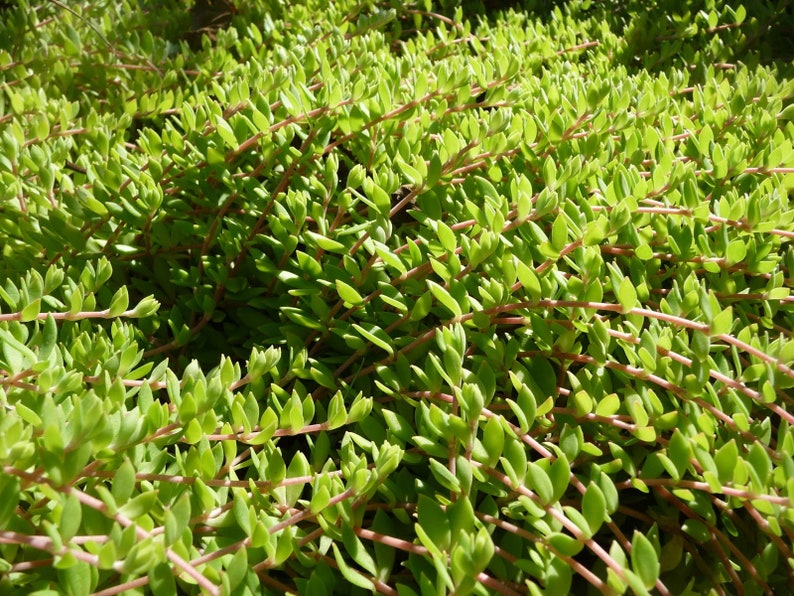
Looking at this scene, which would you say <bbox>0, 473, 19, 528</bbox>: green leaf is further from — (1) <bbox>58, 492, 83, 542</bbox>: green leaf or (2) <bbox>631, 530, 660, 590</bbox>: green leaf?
(2) <bbox>631, 530, 660, 590</bbox>: green leaf

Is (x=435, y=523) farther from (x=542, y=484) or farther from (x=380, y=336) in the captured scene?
(x=380, y=336)

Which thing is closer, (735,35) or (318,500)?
(318,500)

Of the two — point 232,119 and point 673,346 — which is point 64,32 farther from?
point 673,346

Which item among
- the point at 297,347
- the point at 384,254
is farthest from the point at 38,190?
the point at 384,254

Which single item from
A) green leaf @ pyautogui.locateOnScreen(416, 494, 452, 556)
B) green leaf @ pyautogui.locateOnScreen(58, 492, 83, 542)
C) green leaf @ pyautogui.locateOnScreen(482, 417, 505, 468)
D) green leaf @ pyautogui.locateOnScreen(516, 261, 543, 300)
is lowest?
green leaf @ pyautogui.locateOnScreen(416, 494, 452, 556)

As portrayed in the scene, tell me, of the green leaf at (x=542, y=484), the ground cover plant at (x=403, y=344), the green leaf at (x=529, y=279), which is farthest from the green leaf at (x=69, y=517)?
the green leaf at (x=529, y=279)

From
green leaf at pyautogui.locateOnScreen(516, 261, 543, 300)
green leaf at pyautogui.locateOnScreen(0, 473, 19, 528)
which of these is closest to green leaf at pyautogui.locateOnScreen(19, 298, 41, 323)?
green leaf at pyautogui.locateOnScreen(0, 473, 19, 528)

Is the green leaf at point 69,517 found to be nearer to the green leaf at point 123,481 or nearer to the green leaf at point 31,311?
the green leaf at point 123,481

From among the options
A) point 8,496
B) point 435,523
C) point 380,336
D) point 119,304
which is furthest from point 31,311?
point 435,523
